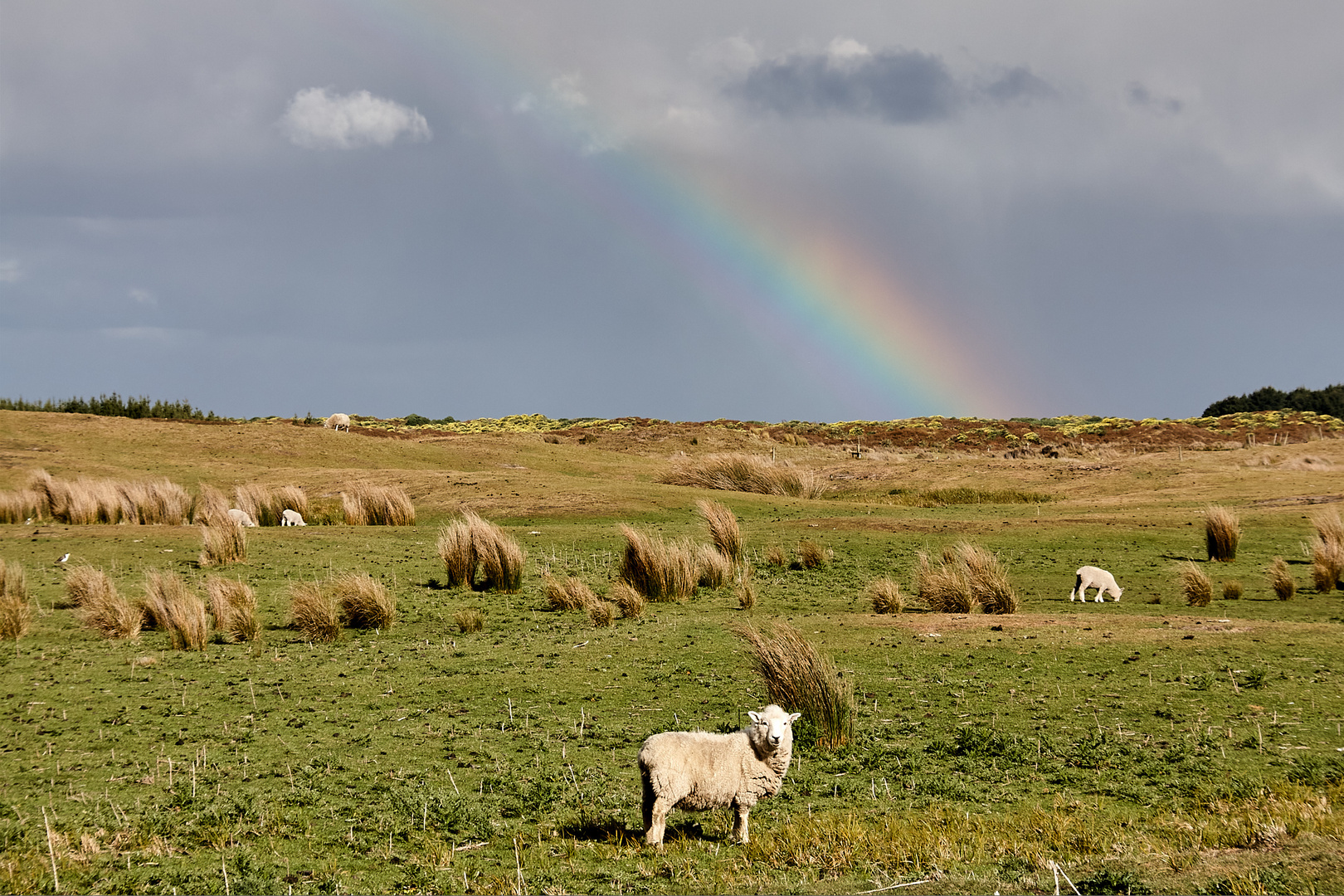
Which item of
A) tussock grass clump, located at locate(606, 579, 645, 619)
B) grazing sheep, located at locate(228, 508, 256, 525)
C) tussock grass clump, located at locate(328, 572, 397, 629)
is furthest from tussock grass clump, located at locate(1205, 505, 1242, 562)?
grazing sheep, located at locate(228, 508, 256, 525)

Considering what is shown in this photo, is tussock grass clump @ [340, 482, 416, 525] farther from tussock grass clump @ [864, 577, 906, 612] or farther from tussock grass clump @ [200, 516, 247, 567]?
tussock grass clump @ [864, 577, 906, 612]

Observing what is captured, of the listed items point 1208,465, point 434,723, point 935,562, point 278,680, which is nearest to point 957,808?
point 434,723

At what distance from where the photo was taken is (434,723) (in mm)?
10156

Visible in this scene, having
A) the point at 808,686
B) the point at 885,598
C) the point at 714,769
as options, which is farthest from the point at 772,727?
the point at 885,598

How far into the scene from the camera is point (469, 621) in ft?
50.9

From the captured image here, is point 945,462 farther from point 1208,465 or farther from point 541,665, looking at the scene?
point 541,665

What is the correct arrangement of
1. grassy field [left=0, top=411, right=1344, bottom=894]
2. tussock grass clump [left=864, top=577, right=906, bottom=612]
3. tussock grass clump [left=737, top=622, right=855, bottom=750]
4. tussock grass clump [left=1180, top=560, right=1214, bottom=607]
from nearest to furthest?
1. grassy field [left=0, top=411, right=1344, bottom=894]
2. tussock grass clump [left=737, top=622, right=855, bottom=750]
3. tussock grass clump [left=864, top=577, right=906, bottom=612]
4. tussock grass clump [left=1180, top=560, right=1214, bottom=607]

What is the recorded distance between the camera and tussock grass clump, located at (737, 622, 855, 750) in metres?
9.29

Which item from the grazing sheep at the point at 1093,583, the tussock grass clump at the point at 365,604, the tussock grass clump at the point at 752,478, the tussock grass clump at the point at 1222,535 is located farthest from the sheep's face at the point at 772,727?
the tussock grass clump at the point at 752,478

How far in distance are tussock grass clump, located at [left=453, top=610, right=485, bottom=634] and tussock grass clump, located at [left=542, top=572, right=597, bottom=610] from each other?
4.93ft

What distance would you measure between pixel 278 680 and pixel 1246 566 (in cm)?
1795

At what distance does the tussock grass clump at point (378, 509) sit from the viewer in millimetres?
26141

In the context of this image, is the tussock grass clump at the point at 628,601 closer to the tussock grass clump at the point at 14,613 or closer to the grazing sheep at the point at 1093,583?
the grazing sheep at the point at 1093,583

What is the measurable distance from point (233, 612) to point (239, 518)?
9790 millimetres
